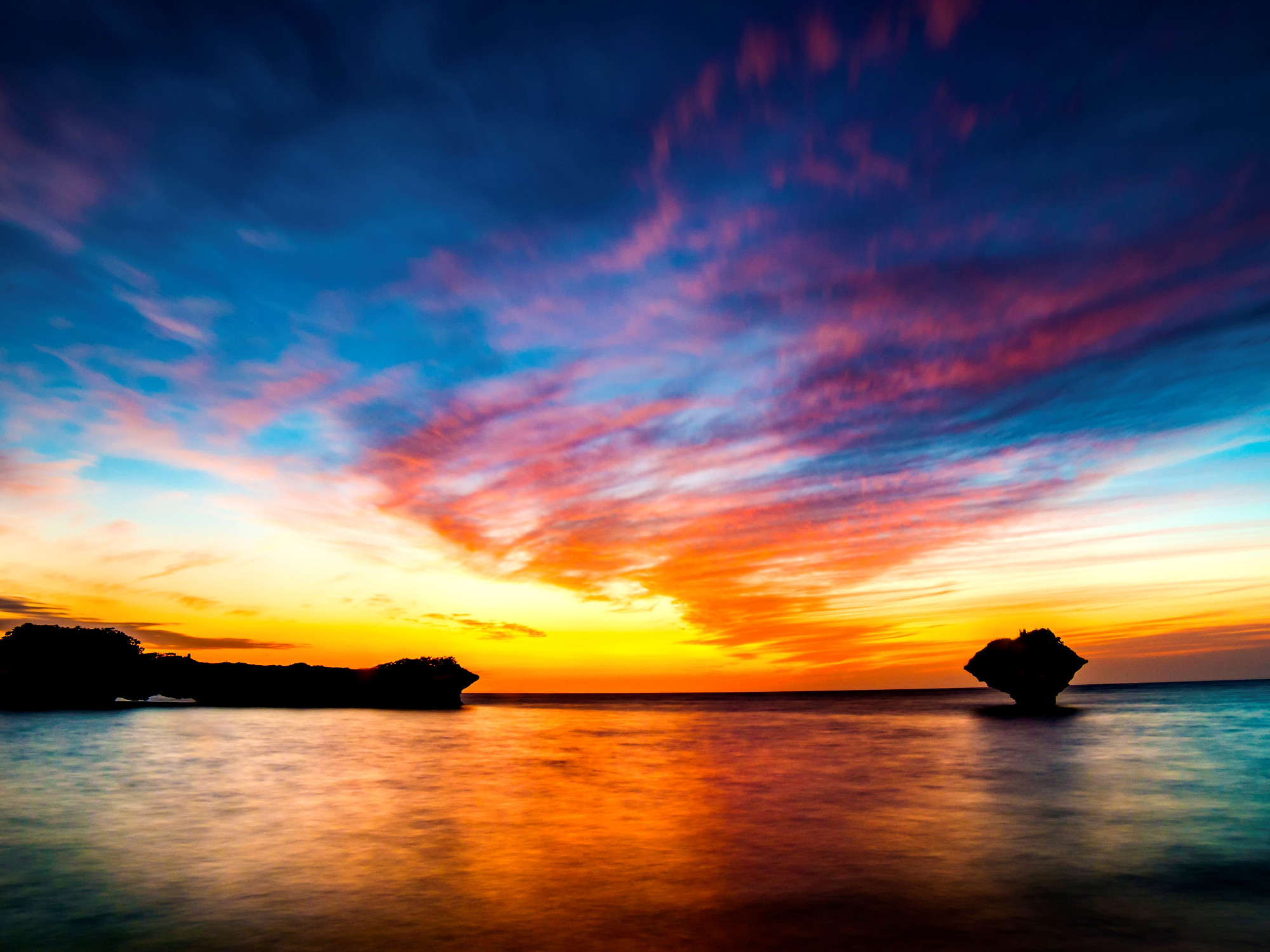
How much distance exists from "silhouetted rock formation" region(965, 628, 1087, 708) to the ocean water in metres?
37.4

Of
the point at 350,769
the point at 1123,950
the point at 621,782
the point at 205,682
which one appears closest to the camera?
the point at 1123,950

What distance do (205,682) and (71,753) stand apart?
106843mm

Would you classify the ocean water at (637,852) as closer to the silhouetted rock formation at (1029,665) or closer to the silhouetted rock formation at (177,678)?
the silhouetted rock formation at (1029,665)

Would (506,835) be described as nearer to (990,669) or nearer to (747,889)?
(747,889)

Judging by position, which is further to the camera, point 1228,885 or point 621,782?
point 621,782

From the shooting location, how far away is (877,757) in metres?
37.8

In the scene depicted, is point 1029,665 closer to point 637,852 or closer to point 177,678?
point 637,852

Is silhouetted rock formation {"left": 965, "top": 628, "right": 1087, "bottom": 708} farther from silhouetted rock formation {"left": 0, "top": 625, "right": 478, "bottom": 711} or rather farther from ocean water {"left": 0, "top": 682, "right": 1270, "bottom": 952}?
silhouetted rock formation {"left": 0, "top": 625, "right": 478, "bottom": 711}

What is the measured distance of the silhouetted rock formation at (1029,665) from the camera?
239ft

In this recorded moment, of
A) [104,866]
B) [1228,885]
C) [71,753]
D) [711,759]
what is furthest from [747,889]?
[71,753]

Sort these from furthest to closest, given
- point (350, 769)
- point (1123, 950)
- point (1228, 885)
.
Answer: point (350, 769) < point (1228, 885) < point (1123, 950)

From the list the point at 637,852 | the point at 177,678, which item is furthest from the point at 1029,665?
the point at 177,678

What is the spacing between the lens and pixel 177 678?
125625mm

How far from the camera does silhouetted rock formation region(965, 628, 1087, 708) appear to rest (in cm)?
7288
